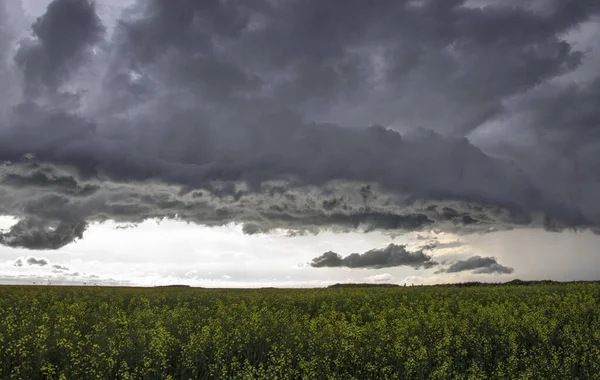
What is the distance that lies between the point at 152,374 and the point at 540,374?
472 inches

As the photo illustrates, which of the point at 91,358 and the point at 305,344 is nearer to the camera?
the point at 91,358

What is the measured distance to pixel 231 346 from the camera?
17016mm

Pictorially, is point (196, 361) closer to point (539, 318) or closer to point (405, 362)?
point (405, 362)

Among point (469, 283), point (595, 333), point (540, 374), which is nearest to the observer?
point (540, 374)

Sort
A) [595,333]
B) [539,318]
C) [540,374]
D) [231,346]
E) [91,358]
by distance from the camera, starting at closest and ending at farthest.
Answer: [91,358] → [540,374] → [231,346] → [595,333] → [539,318]

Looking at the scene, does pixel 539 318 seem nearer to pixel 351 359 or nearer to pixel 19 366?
pixel 351 359

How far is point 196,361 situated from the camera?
50.1 ft

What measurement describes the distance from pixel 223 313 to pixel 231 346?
20.2 ft

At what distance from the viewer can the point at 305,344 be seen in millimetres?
17359

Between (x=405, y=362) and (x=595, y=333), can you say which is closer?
(x=405, y=362)

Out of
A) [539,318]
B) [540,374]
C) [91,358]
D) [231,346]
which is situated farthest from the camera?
[539,318]

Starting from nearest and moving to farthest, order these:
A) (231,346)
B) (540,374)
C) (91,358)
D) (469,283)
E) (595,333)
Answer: (91,358)
(540,374)
(231,346)
(595,333)
(469,283)

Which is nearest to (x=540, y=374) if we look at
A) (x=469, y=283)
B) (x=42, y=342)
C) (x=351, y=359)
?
(x=351, y=359)

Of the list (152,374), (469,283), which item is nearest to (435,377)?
(152,374)
